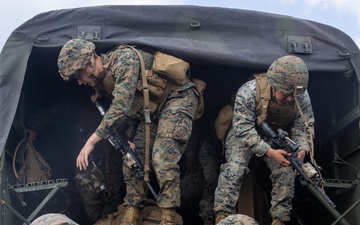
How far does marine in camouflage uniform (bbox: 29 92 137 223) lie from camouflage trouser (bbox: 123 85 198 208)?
12.3 inches

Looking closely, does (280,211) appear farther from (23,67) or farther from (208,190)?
(23,67)

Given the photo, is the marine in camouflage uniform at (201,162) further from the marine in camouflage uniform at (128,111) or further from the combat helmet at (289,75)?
the combat helmet at (289,75)

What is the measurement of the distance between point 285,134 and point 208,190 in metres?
1.06

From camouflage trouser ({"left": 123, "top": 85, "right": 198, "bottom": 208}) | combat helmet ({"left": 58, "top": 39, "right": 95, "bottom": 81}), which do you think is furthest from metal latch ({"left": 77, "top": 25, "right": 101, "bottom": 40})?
camouflage trouser ({"left": 123, "top": 85, "right": 198, "bottom": 208})

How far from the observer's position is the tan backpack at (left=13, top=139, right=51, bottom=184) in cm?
525

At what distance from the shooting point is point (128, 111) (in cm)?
475

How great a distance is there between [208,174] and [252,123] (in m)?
0.93

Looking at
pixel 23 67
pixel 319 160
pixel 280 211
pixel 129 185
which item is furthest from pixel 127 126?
pixel 319 160

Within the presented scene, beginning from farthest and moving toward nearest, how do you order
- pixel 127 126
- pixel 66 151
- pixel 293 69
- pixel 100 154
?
pixel 66 151, pixel 100 154, pixel 127 126, pixel 293 69

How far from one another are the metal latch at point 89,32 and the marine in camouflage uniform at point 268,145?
39.5 inches

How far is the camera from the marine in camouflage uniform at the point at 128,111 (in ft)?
15.5

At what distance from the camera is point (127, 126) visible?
521cm

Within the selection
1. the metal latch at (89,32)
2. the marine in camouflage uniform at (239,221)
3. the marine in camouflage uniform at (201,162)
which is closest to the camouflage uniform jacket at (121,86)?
the metal latch at (89,32)

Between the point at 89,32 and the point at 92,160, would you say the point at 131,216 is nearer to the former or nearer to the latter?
the point at 92,160
